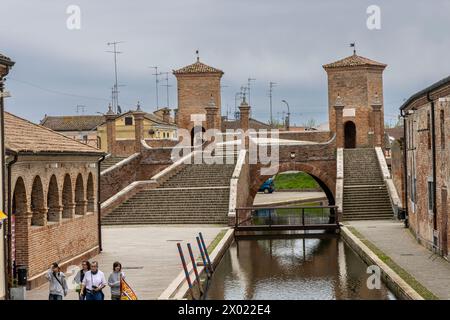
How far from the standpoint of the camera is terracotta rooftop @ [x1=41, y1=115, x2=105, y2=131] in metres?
79.9

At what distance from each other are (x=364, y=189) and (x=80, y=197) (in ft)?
58.2

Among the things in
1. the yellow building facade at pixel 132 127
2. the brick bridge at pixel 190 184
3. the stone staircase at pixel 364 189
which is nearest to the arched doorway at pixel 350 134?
the stone staircase at pixel 364 189

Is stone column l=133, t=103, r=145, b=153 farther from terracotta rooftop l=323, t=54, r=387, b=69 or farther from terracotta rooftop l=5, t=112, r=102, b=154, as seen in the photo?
terracotta rooftop l=5, t=112, r=102, b=154

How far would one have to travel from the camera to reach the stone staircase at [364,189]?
36188 mm

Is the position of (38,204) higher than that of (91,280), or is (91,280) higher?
(38,204)

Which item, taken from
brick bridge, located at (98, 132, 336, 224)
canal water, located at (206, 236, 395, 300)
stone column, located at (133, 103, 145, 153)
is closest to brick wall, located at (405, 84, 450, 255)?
canal water, located at (206, 236, 395, 300)

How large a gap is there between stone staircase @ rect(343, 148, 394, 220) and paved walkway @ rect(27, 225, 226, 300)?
6418 millimetres

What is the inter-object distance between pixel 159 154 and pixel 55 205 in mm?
24897

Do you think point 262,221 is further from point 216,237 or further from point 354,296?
point 354,296

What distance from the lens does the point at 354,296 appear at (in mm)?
19625

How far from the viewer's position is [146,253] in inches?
991

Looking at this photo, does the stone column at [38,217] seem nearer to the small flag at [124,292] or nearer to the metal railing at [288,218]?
the small flag at [124,292]

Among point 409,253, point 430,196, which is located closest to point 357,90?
point 430,196

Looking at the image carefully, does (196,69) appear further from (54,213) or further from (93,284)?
(93,284)
